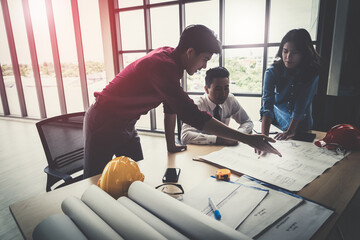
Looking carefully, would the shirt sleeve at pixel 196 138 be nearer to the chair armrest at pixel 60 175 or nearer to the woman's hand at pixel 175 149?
the woman's hand at pixel 175 149

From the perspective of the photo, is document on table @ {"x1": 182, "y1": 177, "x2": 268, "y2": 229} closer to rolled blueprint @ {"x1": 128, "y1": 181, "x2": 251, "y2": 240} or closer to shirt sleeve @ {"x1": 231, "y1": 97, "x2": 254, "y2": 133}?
rolled blueprint @ {"x1": 128, "y1": 181, "x2": 251, "y2": 240}

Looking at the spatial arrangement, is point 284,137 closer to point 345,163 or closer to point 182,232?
point 345,163

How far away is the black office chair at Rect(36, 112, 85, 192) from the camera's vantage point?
1.28 m

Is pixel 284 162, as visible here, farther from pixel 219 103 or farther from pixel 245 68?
pixel 245 68

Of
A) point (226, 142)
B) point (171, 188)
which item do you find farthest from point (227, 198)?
point (226, 142)

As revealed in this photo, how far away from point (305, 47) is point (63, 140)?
66.0 inches

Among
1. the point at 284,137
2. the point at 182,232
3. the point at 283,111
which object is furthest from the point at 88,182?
the point at 283,111

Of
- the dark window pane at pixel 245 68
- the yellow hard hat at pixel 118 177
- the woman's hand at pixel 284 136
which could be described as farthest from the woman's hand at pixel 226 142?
the dark window pane at pixel 245 68

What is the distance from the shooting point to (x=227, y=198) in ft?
2.55

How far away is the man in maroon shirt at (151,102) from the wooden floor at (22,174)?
68 centimetres

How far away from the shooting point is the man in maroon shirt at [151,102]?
3.43ft

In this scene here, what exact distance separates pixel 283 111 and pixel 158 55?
115 cm

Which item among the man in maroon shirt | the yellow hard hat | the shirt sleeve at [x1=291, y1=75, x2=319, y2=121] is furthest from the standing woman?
the yellow hard hat

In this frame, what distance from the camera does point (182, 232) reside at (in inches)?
21.8
